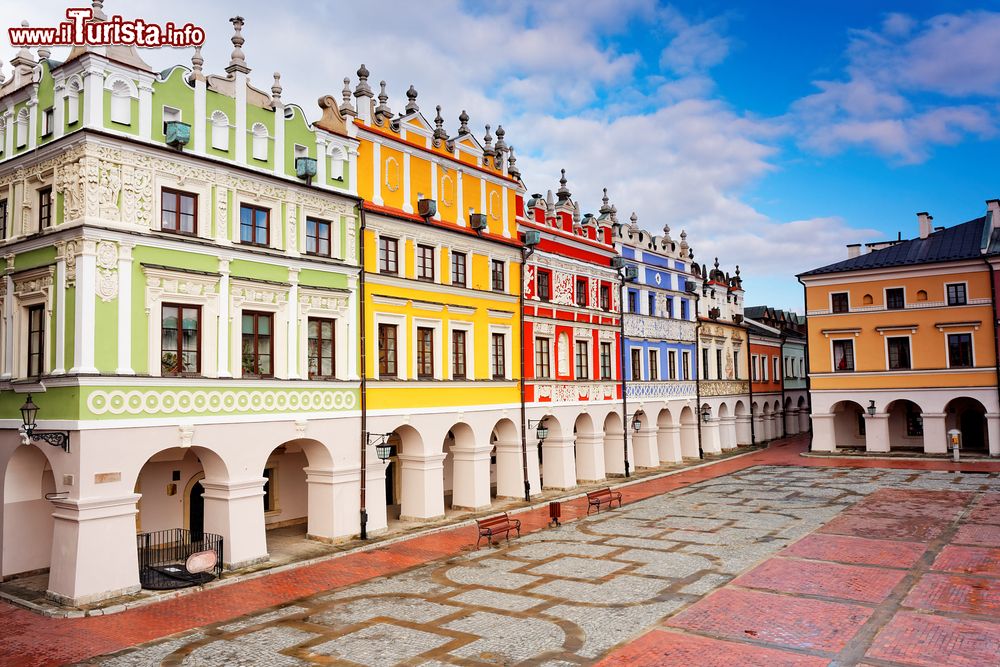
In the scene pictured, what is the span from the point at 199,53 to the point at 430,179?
9.08m

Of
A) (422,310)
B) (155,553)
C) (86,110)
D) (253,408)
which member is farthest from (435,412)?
(86,110)

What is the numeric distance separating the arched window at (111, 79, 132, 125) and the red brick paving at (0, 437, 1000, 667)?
1121 cm

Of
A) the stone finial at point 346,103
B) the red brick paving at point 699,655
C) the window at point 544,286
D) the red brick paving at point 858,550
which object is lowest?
the red brick paving at point 699,655

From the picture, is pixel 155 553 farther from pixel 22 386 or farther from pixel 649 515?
pixel 649 515

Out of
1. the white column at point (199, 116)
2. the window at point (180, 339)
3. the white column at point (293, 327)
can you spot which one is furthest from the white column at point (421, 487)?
the white column at point (199, 116)

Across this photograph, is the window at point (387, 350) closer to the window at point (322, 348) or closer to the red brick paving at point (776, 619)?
the window at point (322, 348)

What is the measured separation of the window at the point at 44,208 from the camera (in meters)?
18.3

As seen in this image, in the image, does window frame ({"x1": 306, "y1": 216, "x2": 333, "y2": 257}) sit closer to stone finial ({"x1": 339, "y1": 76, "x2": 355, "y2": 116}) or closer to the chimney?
stone finial ({"x1": 339, "y1": 76, "x2": 355, "y2": 116})

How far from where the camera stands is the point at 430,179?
2662 centimetres

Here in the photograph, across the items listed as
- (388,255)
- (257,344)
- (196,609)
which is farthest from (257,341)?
(196,609)

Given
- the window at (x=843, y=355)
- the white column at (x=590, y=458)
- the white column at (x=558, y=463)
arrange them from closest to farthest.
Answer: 1. the white column at (x=558, y=463)
2. the white column at (x=590, y=458)
3. the window at (x=843, y=355)

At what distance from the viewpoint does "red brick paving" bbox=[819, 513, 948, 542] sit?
866 inches

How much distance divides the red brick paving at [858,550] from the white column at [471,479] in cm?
1114

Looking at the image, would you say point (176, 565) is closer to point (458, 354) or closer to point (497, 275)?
point (458, 354)
